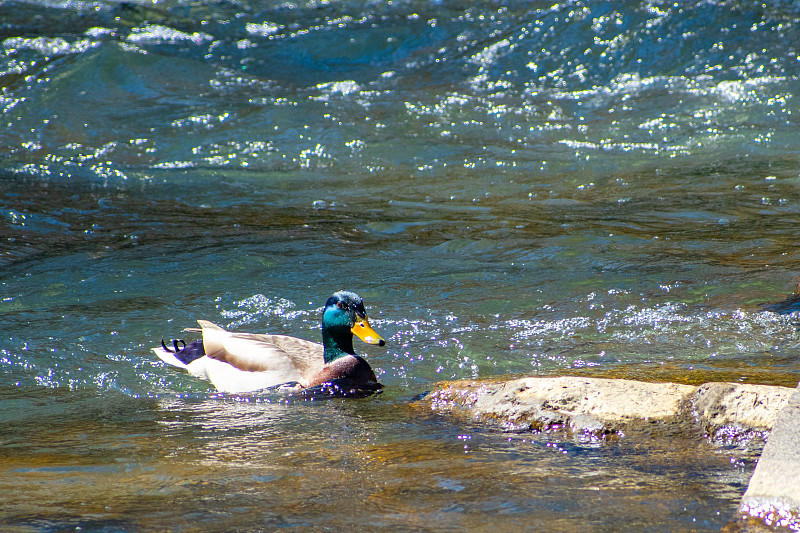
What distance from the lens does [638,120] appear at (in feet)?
44.8

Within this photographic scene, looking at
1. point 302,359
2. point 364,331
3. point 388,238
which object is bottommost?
point 302,359

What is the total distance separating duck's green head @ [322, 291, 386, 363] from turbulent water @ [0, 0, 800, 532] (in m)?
0.38

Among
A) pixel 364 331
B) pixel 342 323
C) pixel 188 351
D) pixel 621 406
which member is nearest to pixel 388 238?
pixel 188 351

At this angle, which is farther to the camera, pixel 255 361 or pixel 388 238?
pixel 388 238

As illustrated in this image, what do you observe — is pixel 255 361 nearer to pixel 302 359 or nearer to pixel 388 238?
pixel 302 359

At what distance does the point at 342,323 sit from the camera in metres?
6.02

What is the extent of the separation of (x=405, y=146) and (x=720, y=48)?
20.2ft

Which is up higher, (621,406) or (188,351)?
(188,351)

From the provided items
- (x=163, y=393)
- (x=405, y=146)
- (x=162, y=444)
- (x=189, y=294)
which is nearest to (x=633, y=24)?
(x=405, y=146)

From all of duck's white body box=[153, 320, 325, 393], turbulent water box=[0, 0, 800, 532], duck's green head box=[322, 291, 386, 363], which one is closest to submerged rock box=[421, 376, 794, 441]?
turbulent water box=[0, 0, 800, 532]

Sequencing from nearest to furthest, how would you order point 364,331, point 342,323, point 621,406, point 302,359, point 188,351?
point 621,406, point 364,331, point 342,323, point 302,359, point 188,351

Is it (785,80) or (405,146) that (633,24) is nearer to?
(785,80)

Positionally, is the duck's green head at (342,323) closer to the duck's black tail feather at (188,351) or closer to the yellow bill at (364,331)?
the yellow bill at (364,331)

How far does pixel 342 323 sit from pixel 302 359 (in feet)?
1.28
